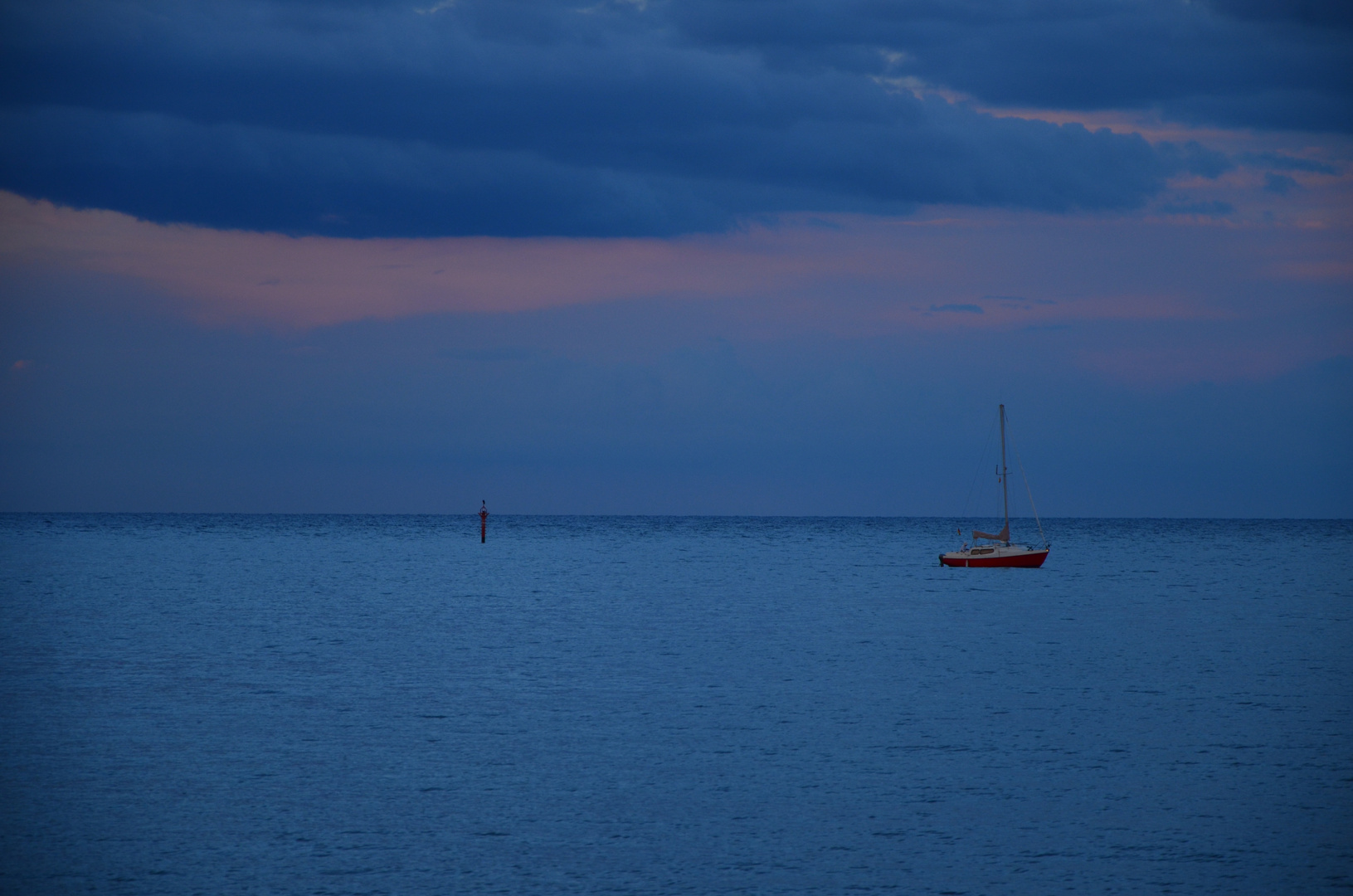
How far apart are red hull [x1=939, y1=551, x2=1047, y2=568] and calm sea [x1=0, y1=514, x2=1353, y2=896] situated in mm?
28457

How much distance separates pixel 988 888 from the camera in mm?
19141

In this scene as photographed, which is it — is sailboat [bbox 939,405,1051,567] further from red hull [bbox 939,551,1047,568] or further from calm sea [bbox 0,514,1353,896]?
calm sea [bbox 0,514,1353,896]

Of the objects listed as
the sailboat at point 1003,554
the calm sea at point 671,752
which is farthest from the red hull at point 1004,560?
the calm sea at point 671,752

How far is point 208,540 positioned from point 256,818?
163108 millimetres

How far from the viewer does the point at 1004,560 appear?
307 ft

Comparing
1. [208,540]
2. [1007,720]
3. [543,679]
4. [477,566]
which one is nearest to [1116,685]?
[1007,720]

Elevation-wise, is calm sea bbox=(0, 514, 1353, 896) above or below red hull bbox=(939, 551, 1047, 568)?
below

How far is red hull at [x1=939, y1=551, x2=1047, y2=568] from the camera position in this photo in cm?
9212

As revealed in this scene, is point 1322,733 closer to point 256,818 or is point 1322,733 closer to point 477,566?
point 256,818

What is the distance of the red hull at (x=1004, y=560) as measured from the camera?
92.1m

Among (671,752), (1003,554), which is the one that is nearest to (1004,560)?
(1003,554)

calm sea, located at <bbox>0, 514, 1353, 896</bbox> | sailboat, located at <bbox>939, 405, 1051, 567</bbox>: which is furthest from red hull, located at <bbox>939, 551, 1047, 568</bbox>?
calm sea, located at <bbox>0, 514, 1353, 896</bbox>

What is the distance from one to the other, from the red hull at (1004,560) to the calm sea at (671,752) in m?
28.5

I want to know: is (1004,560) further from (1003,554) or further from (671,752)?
(671,752)
